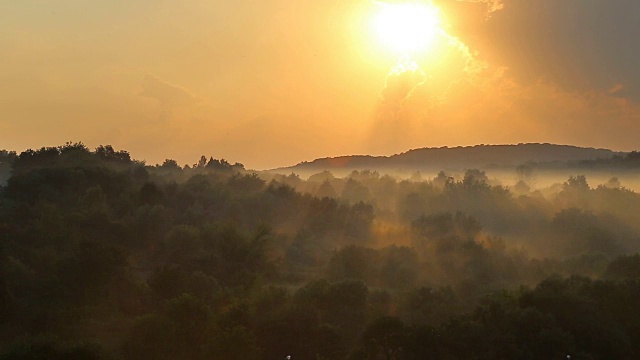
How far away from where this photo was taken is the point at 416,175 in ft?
598

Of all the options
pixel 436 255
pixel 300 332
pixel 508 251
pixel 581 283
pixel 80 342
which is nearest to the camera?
pixel 80 342

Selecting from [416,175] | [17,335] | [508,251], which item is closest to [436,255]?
[508,251]

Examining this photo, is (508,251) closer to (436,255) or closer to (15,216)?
(436,255)

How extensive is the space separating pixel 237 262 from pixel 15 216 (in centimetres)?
1891

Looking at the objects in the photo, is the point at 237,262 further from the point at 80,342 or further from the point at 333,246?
the point at 80,342

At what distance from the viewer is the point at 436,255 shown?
Answer: 232 ft

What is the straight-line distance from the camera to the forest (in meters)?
34.5

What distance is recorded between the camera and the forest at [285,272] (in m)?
34.5

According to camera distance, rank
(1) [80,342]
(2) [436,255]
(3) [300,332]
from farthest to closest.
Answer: (2) [436,255] → (3) [300,332] → (1) [80,342]

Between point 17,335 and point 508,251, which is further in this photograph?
point 508,251

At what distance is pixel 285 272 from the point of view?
6450cm

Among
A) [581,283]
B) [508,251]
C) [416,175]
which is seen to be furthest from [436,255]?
[416,175]

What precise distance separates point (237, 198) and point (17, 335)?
176 ft

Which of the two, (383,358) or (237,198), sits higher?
(237,198)
